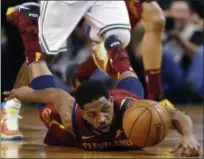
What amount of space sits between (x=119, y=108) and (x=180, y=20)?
5.36m

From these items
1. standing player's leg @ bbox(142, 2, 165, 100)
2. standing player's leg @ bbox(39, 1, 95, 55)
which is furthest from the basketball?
standing player's leg @ bbox(142, 2, 165, 100)

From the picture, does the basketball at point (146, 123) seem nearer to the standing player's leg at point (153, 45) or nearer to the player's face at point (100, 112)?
the player's face at point (100, 112)

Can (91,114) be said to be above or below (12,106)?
above

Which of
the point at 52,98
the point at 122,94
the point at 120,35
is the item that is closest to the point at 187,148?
the point at 122,94

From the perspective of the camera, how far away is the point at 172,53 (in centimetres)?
915

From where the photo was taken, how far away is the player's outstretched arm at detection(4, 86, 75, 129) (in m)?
4.61

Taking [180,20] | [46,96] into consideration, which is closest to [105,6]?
[46,96]

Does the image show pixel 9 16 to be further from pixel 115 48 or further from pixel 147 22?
pixel 147 22

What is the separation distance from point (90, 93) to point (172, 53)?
4849mm

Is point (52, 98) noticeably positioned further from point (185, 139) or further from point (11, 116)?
point (185, 139)

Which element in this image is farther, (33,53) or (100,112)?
(33,53)

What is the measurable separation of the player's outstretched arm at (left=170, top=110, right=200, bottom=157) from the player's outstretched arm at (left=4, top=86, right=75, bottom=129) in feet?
2.07

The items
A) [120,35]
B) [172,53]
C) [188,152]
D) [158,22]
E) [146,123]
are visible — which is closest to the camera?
[188,152]

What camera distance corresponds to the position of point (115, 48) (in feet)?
16.3
